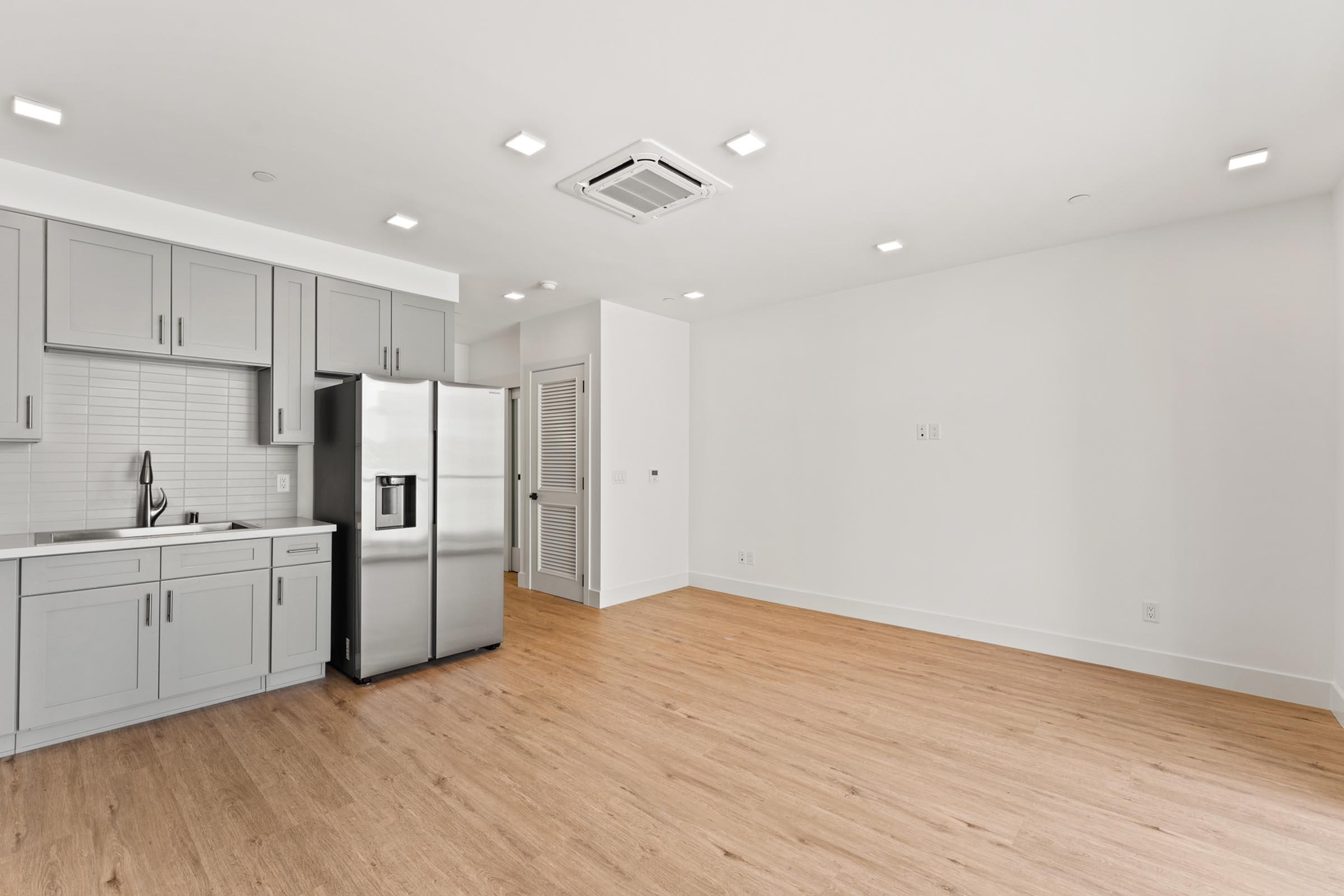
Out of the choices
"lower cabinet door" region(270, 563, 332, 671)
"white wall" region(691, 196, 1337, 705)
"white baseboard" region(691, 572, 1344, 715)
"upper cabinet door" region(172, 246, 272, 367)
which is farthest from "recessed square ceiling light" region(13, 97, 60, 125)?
"white baseboard" region(691, 572, 1344, 715)

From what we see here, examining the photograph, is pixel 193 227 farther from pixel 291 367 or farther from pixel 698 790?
pixel 698 790

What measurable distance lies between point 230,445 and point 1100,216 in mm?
5449

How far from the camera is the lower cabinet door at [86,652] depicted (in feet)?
8.79

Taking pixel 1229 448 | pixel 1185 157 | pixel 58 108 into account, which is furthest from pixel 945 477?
pixel 58 108

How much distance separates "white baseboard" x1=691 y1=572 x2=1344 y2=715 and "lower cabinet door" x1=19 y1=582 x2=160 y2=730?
4.36m

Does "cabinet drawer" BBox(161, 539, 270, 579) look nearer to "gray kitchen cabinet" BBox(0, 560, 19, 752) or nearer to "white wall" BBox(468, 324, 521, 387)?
"gray kitchen cabinet" BBox(0, 560, 19, 752)

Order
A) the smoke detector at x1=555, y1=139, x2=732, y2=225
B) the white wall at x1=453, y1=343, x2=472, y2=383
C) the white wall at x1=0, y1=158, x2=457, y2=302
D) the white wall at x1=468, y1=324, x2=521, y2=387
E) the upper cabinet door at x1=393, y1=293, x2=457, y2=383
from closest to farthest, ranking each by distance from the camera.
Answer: the smoke detector at x1=555, y1=139, x2=732, y2=225 → the white wall at x1=0, y1=158, x2=457, y2=302 → the upper cabinet door at x1=393, y1=293, x2=457, y2=383 → the white wall at x1=468, y1=324, x2=521, y2=387 → the white wall at x1=453, y1=343, x2=472, y2=383

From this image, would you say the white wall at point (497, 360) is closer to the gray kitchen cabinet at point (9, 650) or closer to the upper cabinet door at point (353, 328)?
the upper cabinet door at point (353, 328)

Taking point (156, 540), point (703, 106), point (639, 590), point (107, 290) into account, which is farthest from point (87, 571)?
point (639, 590)

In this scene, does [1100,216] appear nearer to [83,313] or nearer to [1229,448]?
[1229,448]

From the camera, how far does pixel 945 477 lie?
457 cm

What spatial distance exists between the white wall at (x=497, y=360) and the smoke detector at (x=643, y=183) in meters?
3.29

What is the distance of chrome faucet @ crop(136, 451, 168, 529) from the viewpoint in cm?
339

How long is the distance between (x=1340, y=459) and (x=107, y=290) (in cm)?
644
